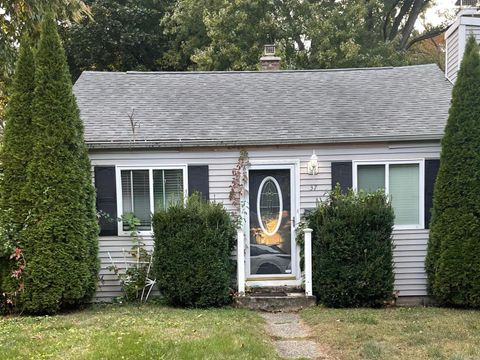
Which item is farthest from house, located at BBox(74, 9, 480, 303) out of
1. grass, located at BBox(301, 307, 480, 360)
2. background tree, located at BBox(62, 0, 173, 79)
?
background tree, located at BBox(62, 0, 173, 79)

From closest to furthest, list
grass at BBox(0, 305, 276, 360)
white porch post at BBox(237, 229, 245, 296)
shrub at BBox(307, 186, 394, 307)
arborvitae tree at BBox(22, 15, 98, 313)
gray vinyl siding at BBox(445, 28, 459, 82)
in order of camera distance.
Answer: grass at BBox(0, 305, 276, 360) → arborvitae tree at BBox(22, 15, 98, 313) → shrub at BBox(307, 186, 394, 307) → white porch post at BBox(237, 229, 245, 296) → gray vinyl siding at BBox(445, 28, 459, 82)

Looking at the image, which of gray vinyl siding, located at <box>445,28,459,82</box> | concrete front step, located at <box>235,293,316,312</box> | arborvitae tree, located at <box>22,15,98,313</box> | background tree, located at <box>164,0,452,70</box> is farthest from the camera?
background tree, located at <box>164,0,452,70</box>

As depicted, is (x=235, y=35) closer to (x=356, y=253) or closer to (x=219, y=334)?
(x=356, y=253)

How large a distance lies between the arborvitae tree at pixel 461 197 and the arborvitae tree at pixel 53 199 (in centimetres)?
547

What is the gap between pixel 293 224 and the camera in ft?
26.2

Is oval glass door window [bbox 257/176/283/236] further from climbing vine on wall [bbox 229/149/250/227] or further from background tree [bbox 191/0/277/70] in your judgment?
background tree [bbox 191/0/277/70]

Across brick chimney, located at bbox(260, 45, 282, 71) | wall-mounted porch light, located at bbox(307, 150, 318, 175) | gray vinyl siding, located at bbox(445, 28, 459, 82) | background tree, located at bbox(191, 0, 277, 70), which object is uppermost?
background tree, located at bbox(191, 0, 277, 70)

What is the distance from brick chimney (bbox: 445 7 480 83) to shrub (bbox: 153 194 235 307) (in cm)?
598

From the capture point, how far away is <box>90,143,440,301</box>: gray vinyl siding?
7.81 m

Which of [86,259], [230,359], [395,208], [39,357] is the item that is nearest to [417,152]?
[395,208]

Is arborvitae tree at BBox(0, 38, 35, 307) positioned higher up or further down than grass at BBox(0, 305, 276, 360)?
higher up

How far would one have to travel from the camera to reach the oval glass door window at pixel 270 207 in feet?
26.3

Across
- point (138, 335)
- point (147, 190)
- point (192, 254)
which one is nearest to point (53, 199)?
point (147, 190)

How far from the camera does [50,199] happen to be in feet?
22.0
